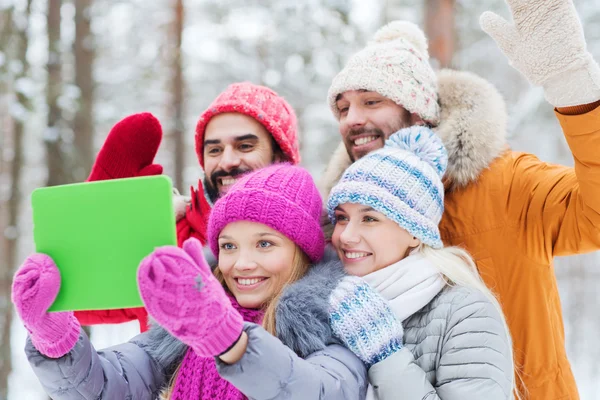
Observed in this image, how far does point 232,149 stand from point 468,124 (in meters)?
1.25

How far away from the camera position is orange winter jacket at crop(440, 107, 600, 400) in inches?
92.8

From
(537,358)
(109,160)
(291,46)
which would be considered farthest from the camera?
(291,46)

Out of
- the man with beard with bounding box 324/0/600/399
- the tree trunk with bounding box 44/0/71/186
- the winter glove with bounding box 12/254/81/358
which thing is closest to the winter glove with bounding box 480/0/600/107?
the man with beard with bounding box 324/0/600/399

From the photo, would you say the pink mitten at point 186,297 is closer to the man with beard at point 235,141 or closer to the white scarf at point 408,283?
the white scarf at point 408,283

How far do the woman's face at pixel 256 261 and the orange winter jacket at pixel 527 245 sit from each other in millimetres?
947

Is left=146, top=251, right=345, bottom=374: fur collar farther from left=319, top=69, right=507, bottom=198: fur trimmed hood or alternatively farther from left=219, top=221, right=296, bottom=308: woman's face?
left=319, top=69, right=507, bottom=198: fur trimmed hood

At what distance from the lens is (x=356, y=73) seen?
278 centimetres

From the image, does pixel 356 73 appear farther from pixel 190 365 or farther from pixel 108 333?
pixel 108 333

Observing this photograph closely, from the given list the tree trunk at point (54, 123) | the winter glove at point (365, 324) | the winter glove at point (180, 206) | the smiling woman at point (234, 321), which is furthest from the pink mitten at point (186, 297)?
the tree trunk at point (54, 123)

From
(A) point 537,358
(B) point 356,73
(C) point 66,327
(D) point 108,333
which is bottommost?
(D) point 108,333

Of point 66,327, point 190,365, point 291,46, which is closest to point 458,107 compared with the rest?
point 190,365

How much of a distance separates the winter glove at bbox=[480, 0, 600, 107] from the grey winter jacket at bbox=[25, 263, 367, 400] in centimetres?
113

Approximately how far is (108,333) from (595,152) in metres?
12.1

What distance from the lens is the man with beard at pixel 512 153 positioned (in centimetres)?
205
